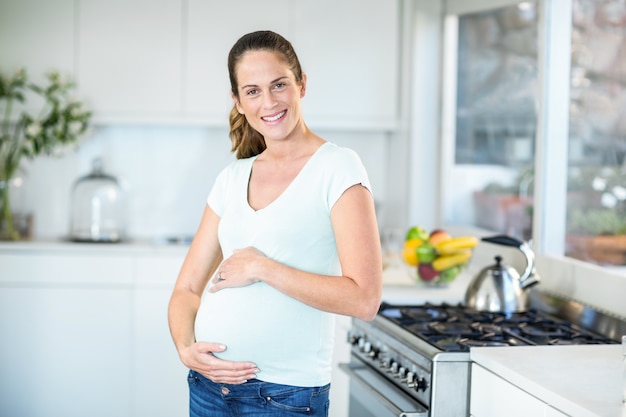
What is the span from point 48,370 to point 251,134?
230 centimetres

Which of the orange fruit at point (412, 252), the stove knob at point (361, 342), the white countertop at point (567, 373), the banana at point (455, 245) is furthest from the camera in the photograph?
the orange fruit at point (412, 252)

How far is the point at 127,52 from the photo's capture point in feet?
13.6

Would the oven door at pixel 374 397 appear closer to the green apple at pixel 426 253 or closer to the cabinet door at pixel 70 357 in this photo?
the green apple at pixel 426 253

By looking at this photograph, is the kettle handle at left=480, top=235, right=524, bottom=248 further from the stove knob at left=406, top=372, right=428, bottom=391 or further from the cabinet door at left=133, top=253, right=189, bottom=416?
the cabinet door at left=133, top=253, right=189, bottom=416

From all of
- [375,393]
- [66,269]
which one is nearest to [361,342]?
[375,393]

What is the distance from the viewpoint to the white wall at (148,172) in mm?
4496

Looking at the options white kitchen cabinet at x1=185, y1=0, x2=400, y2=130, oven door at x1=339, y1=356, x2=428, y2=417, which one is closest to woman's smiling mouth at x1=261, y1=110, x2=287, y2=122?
oven door at x1=339, y1=356, x2=428, y2=417

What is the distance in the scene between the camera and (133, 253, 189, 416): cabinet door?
13.1 ft

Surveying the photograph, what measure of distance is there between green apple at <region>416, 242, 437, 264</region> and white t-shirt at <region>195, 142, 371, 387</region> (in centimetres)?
128

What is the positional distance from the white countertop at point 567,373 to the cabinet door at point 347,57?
219 cm

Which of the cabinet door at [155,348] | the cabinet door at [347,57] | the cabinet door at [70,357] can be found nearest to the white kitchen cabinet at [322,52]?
the cabinet door at [347,57]

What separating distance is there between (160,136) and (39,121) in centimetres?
62

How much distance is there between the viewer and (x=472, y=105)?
13.1ft

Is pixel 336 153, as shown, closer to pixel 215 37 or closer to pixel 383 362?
pixel 383 362
